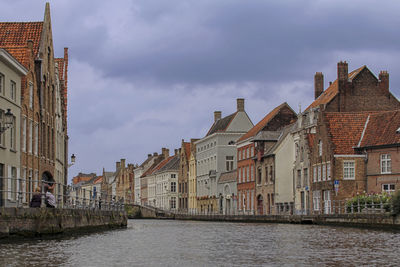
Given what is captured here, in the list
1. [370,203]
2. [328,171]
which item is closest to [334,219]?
[370,203]

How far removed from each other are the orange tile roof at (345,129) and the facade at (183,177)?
6116 centimetres

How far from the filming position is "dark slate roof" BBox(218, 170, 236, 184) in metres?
95.8

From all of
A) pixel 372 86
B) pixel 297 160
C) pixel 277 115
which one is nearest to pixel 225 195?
pixel 277 115

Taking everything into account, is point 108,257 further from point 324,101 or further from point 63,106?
point 324,101

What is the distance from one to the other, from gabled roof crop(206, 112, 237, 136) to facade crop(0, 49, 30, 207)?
63.7 meters

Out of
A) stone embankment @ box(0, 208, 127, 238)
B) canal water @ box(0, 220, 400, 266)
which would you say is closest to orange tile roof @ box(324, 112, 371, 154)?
stone embankment @ box(0, 208, 127, 238)

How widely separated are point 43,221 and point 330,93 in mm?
48352

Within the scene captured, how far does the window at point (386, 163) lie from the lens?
56.6 metres

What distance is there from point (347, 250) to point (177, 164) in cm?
11072

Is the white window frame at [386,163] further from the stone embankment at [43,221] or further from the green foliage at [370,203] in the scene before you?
the stone embankment at [43,221]

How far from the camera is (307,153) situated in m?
68.2

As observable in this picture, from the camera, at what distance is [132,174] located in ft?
564

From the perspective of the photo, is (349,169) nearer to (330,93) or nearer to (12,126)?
(330,93)

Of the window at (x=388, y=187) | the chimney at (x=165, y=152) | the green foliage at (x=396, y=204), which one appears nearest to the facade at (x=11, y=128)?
the green foliage at (x=396, y=204)
